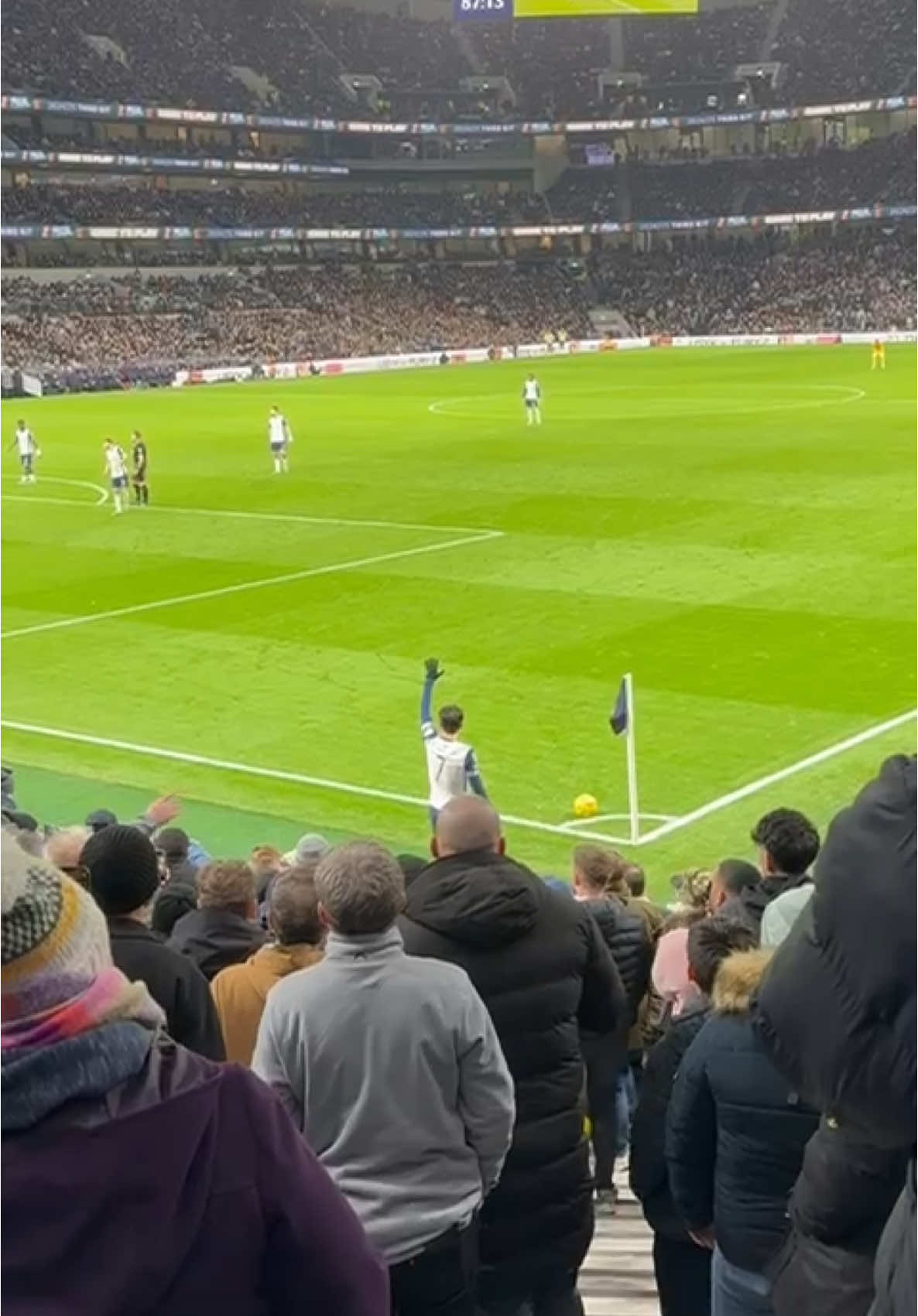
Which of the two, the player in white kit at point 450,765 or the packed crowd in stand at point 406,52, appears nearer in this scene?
the player in white kit at point 450,765

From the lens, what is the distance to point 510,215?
340 ft

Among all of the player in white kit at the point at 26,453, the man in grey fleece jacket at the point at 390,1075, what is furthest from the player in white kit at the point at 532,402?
the man in grey fleece jacket at the point at 390,1075

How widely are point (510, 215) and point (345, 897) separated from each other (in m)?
104

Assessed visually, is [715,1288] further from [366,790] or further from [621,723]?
[366,790]

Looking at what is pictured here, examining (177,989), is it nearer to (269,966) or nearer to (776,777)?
(269,966)

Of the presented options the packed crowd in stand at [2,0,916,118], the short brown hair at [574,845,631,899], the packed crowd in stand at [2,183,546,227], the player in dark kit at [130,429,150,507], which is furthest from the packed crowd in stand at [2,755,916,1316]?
the packed crowd in stand at [2,0,916,118]

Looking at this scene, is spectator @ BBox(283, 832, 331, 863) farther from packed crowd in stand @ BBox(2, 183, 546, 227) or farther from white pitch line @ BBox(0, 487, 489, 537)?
packed crowd in stand @ BBox(2, 183, 546, 227)

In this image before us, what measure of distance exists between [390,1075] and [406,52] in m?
113

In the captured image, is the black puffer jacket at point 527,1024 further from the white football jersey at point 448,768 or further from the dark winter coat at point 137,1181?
the white football jersey at point 448,768

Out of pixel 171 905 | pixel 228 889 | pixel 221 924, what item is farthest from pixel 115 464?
pixel 221 924

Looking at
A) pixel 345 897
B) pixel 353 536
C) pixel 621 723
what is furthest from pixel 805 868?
pixel 353 536

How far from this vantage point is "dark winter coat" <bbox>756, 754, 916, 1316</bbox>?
2592 mm

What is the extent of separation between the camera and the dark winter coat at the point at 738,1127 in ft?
14.4

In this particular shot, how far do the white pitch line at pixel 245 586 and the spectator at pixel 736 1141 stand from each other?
1939 cm
